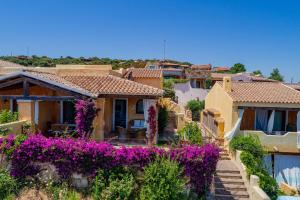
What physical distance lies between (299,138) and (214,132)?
7265 mm

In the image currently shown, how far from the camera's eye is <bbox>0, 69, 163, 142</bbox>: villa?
18.7m

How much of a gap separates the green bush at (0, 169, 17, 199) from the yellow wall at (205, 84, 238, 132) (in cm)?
1631

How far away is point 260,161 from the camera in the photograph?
21.2 metres

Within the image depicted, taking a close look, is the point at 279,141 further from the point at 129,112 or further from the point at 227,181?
the point at 129,112

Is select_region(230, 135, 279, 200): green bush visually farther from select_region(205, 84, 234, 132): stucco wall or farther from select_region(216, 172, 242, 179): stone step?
select_region(205, 84, 234, 132): stucco wall

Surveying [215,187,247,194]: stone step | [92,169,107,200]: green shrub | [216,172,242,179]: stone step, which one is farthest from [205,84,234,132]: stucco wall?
[92,169,107,200]: green shrub

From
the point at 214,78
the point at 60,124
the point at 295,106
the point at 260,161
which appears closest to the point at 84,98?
the point at 60,124

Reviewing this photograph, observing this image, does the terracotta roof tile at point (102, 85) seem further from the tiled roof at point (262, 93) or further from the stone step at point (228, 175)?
the tiled roof at point (262, 93)

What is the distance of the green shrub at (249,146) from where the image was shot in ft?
70.2

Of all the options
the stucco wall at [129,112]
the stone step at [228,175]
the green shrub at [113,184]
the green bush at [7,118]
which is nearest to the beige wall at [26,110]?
the green bush at [7,118]

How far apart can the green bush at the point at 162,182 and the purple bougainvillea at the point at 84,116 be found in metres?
5.13

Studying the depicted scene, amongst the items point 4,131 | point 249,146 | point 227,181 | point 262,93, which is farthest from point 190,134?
point 4,131

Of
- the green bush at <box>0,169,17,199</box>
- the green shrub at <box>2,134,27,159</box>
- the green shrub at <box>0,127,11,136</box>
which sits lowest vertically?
the green bush at <box>0,169,17,199</box>

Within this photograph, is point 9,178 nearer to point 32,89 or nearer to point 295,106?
point 32,89
